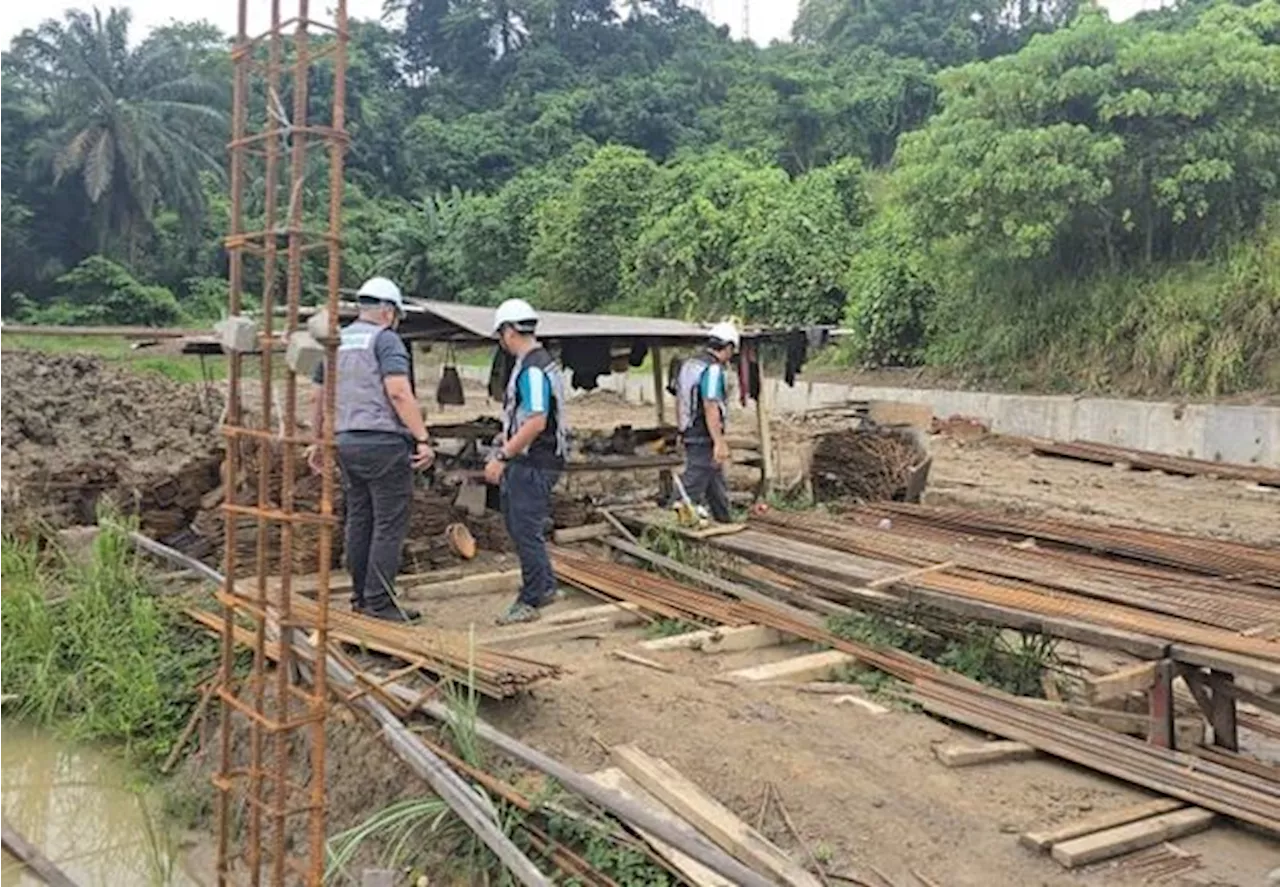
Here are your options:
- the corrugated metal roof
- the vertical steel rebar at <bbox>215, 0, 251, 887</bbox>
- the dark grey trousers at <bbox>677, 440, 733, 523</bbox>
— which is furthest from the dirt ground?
the corrugated metal roof

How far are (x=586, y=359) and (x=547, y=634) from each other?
4.50 metres

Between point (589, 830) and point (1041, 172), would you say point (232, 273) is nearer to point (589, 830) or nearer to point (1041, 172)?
point (589, 830)

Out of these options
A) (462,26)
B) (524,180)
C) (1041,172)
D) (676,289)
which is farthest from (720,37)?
(1041,172)

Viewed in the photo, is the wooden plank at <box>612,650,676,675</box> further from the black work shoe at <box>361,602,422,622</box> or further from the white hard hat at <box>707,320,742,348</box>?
the white hard hat at <box>707,320,742,348</box>

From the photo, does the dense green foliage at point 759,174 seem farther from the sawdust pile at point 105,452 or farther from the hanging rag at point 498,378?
the sawdust pile at point 105,452

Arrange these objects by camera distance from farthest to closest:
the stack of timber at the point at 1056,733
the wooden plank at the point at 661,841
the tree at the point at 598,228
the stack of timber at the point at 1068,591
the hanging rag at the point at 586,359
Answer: the tree at the point at 598,228 < the hanging rag at the point at 586,359 < the stack of timber at the point at 1068,591 < the stack of timber at the point at 1056,733 < the wooden plank at the point at 661,841

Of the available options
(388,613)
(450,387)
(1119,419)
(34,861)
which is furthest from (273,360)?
(1119,419)

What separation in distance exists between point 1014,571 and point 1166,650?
5.87ft

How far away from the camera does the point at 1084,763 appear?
4855mm

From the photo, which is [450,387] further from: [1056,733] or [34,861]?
[34,861]

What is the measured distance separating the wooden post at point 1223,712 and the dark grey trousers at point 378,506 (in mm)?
3980

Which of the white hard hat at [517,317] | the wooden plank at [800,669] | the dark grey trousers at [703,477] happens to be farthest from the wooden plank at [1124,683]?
the dark grey trousers at [703,477]

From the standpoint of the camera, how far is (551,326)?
10.3 meters

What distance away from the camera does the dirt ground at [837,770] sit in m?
4.04
